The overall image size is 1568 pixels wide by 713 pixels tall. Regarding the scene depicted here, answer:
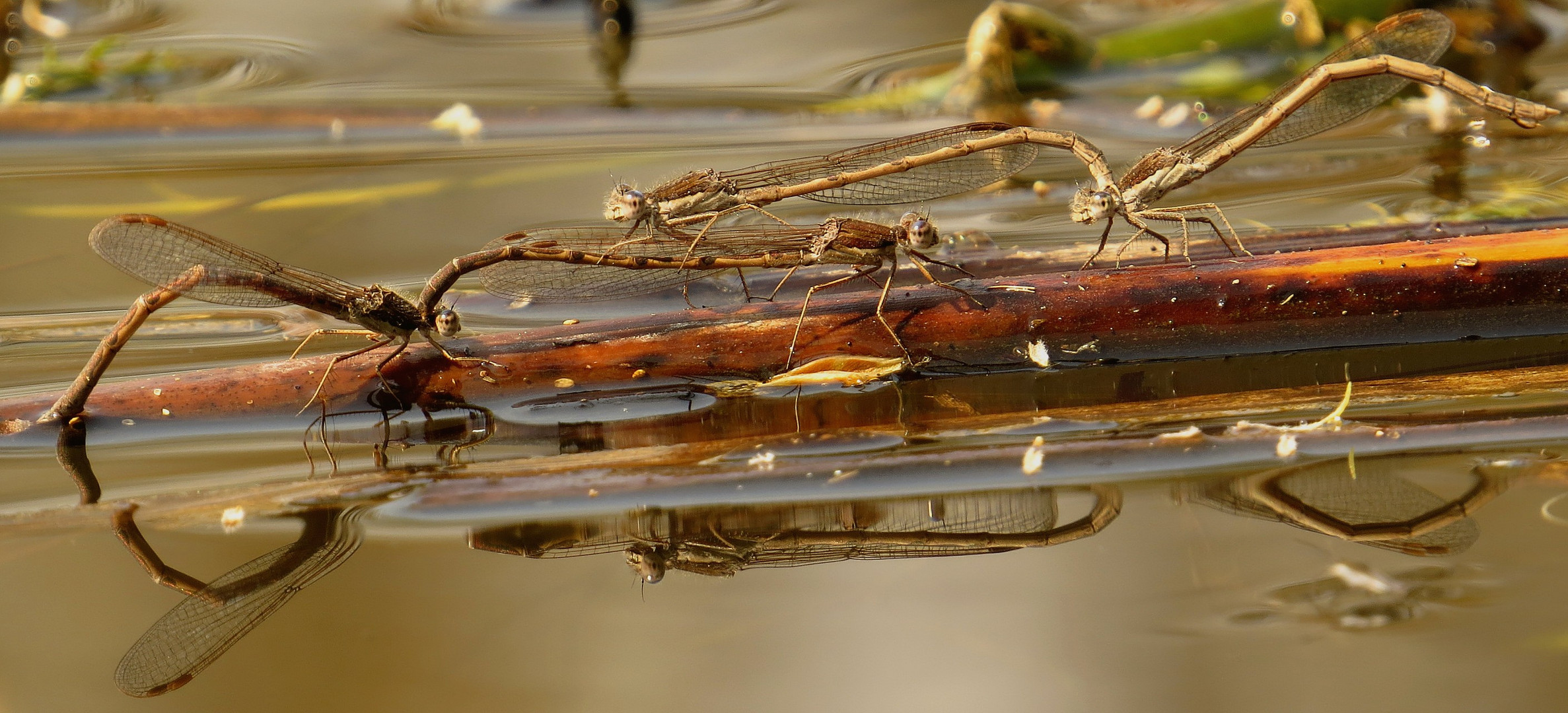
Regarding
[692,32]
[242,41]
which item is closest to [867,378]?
[692,32]

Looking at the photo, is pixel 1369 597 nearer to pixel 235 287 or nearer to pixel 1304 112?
pixel 1304 112

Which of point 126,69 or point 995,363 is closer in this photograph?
point 995,363

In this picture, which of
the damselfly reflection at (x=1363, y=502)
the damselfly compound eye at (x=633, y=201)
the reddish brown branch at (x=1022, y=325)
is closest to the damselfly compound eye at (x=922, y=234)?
the reddish brown branch at (x=1022, y=325)

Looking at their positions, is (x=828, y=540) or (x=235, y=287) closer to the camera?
(x=828, y=540)

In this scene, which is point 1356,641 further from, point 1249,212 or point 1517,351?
point 1249,212

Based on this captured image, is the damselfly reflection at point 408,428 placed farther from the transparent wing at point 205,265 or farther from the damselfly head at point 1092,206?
the damselfly head at point 1092,206

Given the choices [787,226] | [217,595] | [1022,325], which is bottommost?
[217,595]

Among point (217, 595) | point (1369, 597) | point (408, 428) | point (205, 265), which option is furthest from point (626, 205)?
point (1369, 597)
